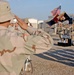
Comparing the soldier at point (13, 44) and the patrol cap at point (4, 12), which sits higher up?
the patrol cap at point (4, 12)

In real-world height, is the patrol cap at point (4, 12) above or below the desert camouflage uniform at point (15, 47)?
above

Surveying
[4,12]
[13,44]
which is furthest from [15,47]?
[4,12]

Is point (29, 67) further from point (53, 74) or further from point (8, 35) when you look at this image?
point (8, 35)

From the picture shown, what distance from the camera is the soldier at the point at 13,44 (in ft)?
6.57

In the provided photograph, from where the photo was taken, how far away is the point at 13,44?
2.00 meters

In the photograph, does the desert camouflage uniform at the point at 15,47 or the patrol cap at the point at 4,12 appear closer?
the desert camouflage uniform at the point at 15,47

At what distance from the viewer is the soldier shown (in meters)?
2.00

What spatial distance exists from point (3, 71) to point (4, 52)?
0.13 metres

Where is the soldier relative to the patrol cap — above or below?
below

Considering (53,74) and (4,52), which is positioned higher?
(4,52)

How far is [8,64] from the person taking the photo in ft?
6.69

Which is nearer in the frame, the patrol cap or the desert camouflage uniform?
the desert camouflage uniform

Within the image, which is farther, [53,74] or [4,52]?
[53,74]

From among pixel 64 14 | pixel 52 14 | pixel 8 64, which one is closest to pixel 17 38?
pixel 8 64
